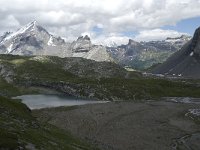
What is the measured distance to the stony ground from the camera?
312 feet

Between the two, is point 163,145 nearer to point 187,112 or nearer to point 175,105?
point 187,112

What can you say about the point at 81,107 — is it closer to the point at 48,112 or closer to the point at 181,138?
the point at 48,112

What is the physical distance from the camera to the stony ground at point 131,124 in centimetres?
9505

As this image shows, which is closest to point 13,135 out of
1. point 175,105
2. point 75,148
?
point 75,148

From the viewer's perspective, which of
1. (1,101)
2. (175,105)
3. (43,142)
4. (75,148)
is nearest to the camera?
(43,142)

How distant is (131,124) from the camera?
120 meters

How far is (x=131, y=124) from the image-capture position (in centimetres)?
11994

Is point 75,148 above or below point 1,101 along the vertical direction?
below

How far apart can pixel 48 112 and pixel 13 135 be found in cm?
9022

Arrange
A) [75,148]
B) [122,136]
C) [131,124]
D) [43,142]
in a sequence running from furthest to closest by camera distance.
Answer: [131,124]
[122,136]
[75,148]
[43,142]

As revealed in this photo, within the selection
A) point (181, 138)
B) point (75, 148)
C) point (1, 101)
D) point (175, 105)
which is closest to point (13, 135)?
point (75, 148)

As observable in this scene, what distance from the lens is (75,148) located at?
65.4 meters

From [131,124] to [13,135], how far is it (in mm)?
70843

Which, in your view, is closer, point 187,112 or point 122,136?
point 122,136
